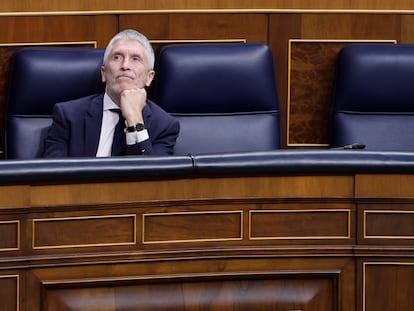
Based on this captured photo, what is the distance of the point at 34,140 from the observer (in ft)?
5.12

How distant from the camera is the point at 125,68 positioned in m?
1.52

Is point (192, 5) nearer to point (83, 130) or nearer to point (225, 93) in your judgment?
point (225, 93)

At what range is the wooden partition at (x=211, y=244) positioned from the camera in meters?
1.13

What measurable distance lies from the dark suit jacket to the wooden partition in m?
0.33

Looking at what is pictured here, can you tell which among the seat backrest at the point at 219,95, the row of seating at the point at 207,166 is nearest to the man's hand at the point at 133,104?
the seat backrest at the point at 219,95

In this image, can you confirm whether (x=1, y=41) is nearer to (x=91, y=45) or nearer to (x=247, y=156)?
(x=91, y=45)

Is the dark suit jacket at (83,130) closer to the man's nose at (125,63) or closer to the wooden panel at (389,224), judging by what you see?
the man's nose at (125,63)

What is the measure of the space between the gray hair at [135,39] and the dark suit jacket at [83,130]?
0.08 meters

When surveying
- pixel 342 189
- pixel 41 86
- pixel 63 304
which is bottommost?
pixel 63 304

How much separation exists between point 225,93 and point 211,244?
47 centimetres

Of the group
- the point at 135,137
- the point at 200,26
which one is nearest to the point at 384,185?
the point at 135,137

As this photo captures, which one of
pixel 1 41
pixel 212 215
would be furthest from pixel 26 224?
pixel 1 41

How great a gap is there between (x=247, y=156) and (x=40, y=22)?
1.97 feet

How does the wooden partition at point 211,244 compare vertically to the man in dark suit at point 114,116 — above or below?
below
